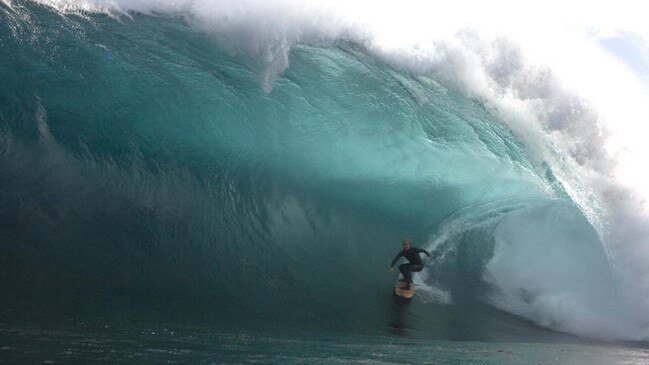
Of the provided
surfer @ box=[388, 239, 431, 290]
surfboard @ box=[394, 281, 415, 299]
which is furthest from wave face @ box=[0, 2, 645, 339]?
surfer @ box=[388, 239, 431, 290]

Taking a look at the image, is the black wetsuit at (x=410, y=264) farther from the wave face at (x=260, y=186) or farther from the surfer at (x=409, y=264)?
the wave face at (x=260, y=186)

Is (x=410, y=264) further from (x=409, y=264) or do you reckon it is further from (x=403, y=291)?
(x=403, y=291)

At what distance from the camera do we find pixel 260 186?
10203 millimetres

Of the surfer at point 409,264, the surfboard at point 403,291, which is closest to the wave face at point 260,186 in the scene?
the surfboard at point 403,291

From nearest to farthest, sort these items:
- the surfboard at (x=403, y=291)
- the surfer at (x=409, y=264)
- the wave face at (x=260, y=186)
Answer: the wave face at (x=260, y=186) < the surfboard at (x=403, y=291) < the surfer at (x=409, y=264)

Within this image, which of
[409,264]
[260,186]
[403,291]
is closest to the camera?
[403,291]

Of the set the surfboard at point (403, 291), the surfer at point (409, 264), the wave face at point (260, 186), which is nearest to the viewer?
the wave face at point (260, 186)

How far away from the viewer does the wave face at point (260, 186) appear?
7.86 m

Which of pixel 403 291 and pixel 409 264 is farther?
pixel 409 264

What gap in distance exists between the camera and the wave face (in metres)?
7.86

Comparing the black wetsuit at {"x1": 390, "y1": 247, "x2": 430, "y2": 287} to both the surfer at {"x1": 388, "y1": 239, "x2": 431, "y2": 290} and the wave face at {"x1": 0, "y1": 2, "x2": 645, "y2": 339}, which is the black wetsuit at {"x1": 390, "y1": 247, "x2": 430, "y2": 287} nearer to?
the surfer at {"x1": 388, "y1": 239, "x2": 431, "y2": 290}

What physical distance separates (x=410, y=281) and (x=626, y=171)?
4.50 meters

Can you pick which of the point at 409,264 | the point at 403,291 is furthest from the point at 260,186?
the point at 403,291

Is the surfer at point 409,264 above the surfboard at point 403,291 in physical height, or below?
above
